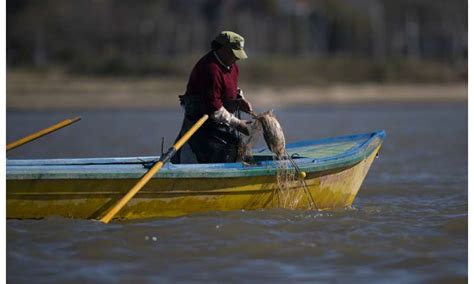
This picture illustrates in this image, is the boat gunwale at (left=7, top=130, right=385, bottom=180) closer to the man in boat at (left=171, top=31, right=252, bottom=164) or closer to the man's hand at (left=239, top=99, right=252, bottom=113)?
the man in boat at (left=171, top=31, right=252, bottom=164)

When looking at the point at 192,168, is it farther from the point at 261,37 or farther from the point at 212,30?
the point at 261,37

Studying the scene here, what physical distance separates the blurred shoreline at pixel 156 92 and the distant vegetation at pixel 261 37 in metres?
2.12

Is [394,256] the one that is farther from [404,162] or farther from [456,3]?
[456,3]

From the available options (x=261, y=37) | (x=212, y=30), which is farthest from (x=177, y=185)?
(x=261, y=37)

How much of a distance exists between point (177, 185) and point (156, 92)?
2832cm

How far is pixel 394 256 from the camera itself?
288 inches

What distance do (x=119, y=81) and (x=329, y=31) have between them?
26.0m

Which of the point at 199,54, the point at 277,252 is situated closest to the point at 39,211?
the point at 277,252

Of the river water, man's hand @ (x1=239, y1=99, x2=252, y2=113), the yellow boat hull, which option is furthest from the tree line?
the river water

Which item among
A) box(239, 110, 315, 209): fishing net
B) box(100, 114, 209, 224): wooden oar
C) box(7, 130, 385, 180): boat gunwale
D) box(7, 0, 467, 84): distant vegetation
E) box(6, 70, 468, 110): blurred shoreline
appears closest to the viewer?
box(100, 114, 209, 224): wooden oar

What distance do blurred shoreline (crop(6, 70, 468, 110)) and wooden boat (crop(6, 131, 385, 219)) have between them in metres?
23.8

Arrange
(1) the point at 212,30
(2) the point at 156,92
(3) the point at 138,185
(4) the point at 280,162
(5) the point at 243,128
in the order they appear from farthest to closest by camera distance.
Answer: (1) the point at 212,30
(2) the point at 156,92
(5) the point at 243,128
(4) the point at 280,162
(3) the point at 138,185

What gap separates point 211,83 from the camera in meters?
8.43

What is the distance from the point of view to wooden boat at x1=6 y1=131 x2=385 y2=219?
780cm
